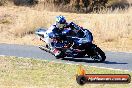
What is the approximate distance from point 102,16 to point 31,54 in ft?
29.1

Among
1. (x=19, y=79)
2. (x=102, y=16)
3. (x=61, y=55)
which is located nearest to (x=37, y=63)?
(x=61, y=55)

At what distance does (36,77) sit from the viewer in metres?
14.0

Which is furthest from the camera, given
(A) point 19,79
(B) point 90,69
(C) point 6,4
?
(C) point 6,4

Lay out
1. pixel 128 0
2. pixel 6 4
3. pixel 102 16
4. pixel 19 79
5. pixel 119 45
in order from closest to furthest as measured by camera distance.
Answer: pixel 19 79
pixel 119 45
pixel 102 16
pixel 6 4
pixel 128 0

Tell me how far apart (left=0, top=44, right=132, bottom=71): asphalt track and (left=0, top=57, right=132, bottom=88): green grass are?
3.83ft

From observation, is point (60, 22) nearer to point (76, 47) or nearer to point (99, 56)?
point (76, 47)

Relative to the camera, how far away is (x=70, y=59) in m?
18.5

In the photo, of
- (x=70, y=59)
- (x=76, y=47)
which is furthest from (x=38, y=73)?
(x=70, y=59)

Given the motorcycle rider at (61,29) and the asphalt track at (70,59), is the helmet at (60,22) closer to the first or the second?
the motorcycle rider at (61,29)

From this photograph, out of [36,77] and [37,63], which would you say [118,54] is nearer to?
[37,63]

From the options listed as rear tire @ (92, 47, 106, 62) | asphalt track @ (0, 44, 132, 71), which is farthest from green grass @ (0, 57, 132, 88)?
rear tire @ (92, 47, 106, 62)

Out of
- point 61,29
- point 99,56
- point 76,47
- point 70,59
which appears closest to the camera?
point 99,56

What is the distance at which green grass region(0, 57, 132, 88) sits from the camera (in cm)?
1288

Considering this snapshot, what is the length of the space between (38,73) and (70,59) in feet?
13.1
